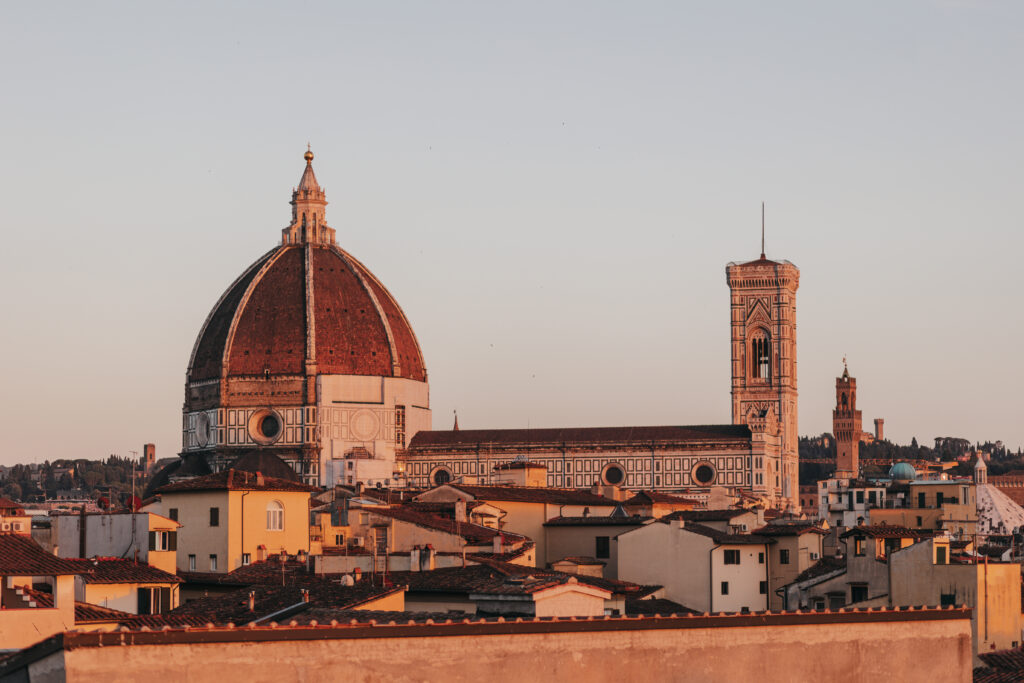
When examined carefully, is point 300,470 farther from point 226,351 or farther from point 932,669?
point 932,669

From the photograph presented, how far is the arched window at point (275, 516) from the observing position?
142ft

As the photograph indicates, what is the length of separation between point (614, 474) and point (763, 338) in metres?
18.0

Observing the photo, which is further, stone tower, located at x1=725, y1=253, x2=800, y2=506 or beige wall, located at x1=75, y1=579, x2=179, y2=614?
stone tower, located at x1=725, y1=253, x2=800, y2=506

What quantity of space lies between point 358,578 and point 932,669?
12601 millimetres

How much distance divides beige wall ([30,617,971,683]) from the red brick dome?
3493 inches

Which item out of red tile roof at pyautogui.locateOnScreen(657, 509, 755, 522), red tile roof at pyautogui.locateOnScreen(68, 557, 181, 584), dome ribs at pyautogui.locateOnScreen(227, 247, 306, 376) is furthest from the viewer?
dome ribs at pyautogui.locateOnScreen(227, 247, 306, 376)

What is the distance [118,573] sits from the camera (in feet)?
104

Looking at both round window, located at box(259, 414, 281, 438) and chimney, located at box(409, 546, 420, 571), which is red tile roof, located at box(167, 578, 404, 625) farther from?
round window, located at box(259, 414, 281, 438)

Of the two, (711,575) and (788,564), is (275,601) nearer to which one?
(711,575)

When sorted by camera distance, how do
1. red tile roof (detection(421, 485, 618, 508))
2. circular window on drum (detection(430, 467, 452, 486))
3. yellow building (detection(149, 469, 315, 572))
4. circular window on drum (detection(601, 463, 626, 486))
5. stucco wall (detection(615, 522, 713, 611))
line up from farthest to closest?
1. circular window on drum (detection(430, 467, 452, 486))
2. circular window on drum (detection(601, 463, 626, 486))
3. red tile roof (detection(421, 485, 618, 508))
4. stucco wall (detection(615, 522, 713, 611))
5. yellow building (detection(149, 469, 315, 572))

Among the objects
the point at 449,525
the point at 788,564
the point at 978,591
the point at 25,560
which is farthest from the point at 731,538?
the point at 25,560

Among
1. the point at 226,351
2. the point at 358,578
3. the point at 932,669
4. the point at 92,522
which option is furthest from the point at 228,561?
the point at 226,351

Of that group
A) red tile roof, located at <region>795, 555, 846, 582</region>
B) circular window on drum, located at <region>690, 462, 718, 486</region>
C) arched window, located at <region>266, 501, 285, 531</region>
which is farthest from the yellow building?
Answer: circular window on drum, located at <region>690, 462, 718, 486</region>

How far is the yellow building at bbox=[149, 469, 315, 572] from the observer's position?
41.9 m
